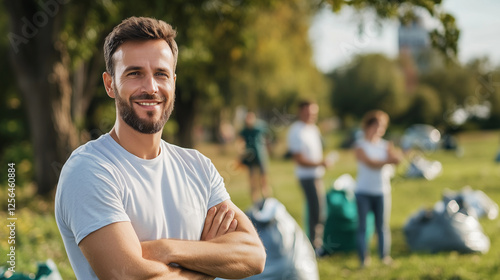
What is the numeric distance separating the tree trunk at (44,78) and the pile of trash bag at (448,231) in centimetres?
541

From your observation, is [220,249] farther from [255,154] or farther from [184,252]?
[255,154]

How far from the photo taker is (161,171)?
177 centimetres

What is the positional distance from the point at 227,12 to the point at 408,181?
9042mm

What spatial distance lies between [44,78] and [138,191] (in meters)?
7.22

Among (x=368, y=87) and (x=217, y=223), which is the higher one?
(x=368, y=87)

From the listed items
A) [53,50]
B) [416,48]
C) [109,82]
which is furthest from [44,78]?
[416,48]

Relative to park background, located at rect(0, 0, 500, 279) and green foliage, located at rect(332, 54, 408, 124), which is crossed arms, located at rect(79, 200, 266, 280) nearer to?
park background, located at rect(0, 0, 500, 279)

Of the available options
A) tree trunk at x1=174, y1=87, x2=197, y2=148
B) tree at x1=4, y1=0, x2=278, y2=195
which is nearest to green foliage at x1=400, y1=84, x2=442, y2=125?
tree trunk at x1=174, y1=87, x2=197, y2=148

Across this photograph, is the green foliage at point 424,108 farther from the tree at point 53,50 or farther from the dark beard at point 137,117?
the dark beard at point 137,117

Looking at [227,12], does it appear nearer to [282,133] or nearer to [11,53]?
[11,53]

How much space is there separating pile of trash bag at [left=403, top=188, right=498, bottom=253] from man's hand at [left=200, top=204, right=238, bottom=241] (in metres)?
4.54

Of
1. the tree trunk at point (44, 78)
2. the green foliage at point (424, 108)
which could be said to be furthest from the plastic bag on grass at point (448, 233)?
the green foliage at point (424, 108)

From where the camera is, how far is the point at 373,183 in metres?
5.43

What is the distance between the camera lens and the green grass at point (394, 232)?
511 cm
